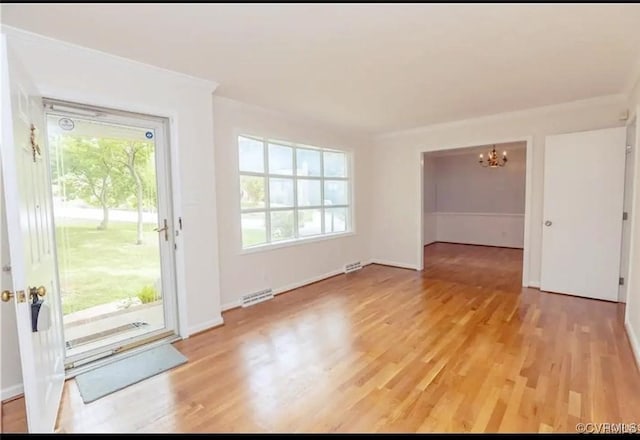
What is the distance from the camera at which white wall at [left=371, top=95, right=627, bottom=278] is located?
400 cm

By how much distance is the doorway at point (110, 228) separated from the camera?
2.50 meters

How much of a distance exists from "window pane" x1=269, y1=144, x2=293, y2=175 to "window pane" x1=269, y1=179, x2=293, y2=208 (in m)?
0.14

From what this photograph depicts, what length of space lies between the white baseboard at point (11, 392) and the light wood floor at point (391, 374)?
0.07 m

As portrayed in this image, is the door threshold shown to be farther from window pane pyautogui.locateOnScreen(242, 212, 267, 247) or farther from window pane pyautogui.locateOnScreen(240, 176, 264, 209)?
window pane pyautogui.locateOnScreen(240, 176, 264, 209)

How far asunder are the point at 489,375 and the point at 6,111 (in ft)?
10.6

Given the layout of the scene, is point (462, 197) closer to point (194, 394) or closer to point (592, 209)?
point (592, 209)

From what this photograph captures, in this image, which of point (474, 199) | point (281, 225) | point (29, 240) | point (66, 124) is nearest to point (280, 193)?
point (281, 225)

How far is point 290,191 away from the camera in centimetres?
462

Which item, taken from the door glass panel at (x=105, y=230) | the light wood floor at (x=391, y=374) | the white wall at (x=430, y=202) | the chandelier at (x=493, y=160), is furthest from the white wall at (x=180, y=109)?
the white wall at (x=430, y=202)

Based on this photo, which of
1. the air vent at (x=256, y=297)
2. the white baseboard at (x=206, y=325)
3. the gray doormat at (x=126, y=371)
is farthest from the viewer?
the air vent at (x=256, y=297)

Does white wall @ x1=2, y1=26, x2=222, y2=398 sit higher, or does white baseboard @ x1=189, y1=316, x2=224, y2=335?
white wall @ x1=2, y1=26, x2=222, y2=398

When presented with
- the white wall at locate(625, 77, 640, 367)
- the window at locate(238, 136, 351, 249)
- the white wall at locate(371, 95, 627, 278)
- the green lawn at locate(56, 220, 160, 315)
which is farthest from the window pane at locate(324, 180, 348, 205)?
the white wall at locate(625, 77, 640, 367)

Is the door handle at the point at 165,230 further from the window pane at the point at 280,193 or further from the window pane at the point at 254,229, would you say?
the window pane at the point at 280,193

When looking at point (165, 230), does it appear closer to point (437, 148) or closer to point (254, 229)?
point (254, 229)
